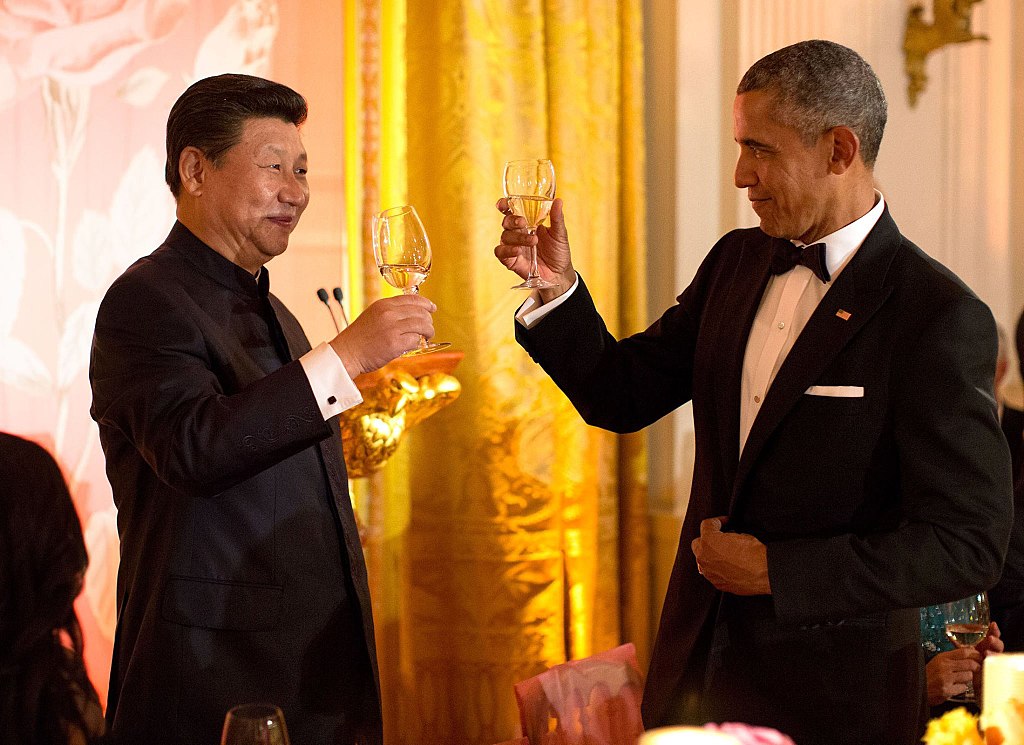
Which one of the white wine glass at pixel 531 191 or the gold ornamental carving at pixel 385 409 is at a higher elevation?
the white wine glass at pixel 531 191

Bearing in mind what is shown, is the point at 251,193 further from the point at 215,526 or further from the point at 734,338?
the point at 734,338

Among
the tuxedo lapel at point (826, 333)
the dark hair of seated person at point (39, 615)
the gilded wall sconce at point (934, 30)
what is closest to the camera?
the dark hair of seated person at point (39, 615)

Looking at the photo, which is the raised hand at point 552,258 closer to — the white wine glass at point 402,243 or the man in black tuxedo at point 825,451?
the man in black tuxedo at point 825,451

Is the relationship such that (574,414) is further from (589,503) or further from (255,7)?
(255,7)

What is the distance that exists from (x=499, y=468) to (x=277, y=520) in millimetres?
1700

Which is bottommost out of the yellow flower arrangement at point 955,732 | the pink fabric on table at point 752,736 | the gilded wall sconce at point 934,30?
the yellow flower arrangement at point 955,732

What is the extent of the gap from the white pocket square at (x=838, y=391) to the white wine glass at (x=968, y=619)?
372mm

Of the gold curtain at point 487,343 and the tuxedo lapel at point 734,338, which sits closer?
the tuxedo lapel at point 734,338

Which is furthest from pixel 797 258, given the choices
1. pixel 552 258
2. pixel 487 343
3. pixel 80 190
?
pixel 80 190

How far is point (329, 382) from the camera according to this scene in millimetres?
1776

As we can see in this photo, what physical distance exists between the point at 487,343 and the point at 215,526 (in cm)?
176

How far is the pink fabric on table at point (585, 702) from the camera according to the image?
2088mm

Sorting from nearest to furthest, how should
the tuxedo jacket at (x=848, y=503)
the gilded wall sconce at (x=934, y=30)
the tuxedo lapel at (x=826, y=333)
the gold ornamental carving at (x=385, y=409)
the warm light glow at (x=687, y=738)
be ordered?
the warm light glow at (x=687, y=738), the tuxedo jacket at (x=848, y=503), the tuxedo lapel at (x=826, y=333), the gold ornamental carving at (x=385, y=409), the gilded wall sconce at (x=934, y=30)

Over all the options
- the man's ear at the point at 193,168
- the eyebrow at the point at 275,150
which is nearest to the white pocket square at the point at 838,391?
the eyebrow at the point at 275,150
